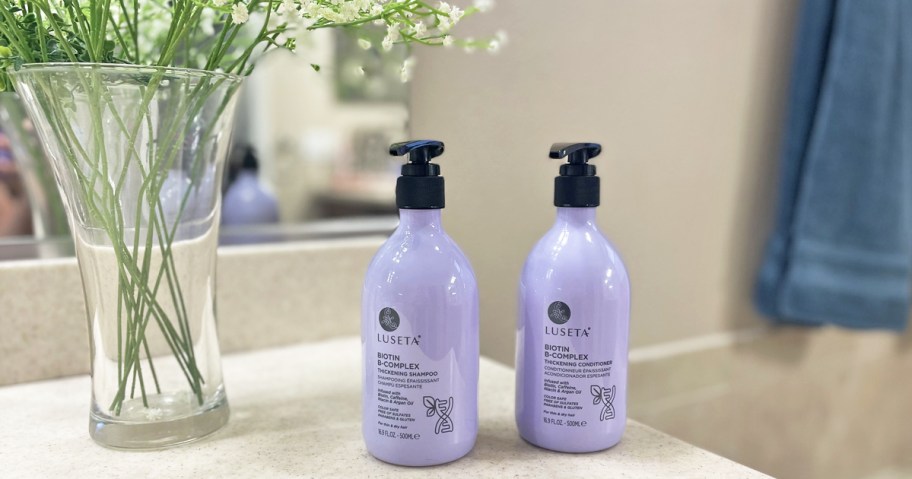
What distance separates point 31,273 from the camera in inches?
24.9

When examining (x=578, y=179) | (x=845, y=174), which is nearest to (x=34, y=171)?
(x=578, y=179)

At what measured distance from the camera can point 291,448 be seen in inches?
19.5

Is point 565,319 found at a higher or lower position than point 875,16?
lower

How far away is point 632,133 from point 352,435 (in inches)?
18.7

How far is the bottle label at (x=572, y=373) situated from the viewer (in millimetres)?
475

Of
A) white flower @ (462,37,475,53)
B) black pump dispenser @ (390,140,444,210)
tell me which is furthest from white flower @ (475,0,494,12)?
black pump dispenser @ (390,140,444,210)

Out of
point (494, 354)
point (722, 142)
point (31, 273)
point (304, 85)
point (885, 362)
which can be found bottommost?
point (885, 362)

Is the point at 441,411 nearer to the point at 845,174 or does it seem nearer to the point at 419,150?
the point at 419,150

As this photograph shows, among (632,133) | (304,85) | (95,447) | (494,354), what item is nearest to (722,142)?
(632,133)

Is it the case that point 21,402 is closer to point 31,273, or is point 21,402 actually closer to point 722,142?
point 31,273

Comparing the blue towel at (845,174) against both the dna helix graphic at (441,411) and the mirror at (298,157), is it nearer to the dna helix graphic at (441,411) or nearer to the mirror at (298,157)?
the mirror at (298,157)

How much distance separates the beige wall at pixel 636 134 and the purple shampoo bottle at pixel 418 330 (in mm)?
207

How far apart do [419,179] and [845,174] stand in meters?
0.67

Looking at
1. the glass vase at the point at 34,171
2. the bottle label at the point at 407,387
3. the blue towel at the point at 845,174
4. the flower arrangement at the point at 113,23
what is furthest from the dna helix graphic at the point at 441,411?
Result: the blue towel at the point at 845,174
